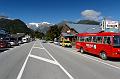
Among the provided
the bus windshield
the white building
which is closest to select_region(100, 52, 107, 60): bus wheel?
the bus windshield

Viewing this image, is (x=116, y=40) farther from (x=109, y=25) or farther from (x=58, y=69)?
(x=109, y=25)

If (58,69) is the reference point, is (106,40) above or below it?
above

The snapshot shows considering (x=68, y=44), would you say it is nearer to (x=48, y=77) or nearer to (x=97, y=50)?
(x=97, y=50)

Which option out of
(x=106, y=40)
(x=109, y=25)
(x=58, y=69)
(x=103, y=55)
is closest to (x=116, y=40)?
(x=106, y=40)

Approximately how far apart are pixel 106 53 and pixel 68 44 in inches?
1140

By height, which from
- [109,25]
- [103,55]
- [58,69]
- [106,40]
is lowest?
[103,55]

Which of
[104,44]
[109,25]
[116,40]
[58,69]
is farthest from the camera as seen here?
[109,25]

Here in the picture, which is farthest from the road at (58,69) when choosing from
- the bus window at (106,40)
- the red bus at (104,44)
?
the bus window at (106,40)

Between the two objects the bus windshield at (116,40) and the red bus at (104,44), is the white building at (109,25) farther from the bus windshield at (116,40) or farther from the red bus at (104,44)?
the bus windshield at (116,40)

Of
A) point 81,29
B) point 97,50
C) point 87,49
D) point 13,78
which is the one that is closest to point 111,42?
point 97,50

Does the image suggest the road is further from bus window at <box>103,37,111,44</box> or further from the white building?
the white building

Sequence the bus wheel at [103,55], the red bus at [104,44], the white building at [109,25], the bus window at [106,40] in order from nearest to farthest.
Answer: the red bus at [104,44]
the bus window at [106,40]
the bus wheel at [103,55]
the white building at [109,25]

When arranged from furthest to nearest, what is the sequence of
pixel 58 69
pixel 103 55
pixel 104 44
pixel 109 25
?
pixel 109 25, pixel 104 44, pixel 103 55, pixel 58 69

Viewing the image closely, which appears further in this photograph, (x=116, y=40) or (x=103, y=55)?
(x=103, y=55)
